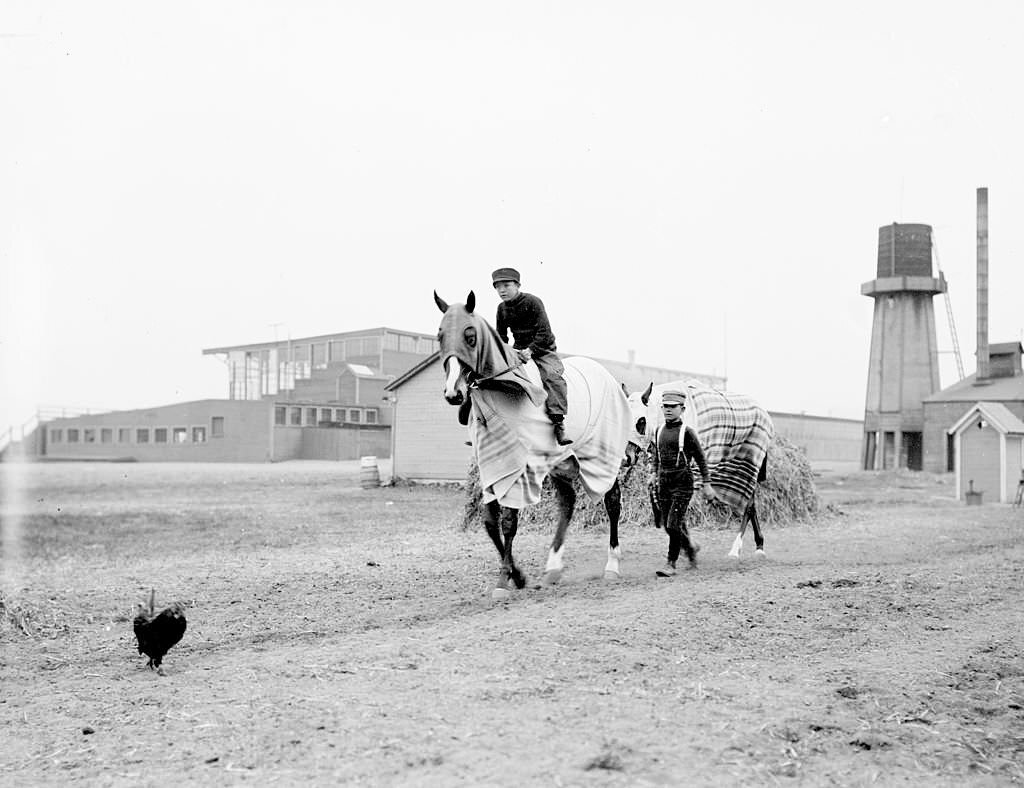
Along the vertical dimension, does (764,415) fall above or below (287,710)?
above

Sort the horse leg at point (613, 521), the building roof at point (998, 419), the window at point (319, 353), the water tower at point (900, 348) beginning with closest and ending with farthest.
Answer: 1. the horse leg at point (613, 521)
2. the building roof at point (998, 419)
3. the water tower at point (900, 348)
4. the window at point (319, 353)

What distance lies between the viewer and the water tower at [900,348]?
44.9 m

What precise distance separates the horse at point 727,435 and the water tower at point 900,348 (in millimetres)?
36333

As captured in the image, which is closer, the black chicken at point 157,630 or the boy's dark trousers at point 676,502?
the black chicken at point 157,630

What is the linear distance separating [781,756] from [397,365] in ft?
185

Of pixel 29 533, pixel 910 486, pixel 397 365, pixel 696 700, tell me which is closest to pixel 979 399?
pixel 910 486

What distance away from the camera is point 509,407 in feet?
25.8

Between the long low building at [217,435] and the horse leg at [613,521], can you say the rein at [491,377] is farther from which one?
the long low building at [217,435]

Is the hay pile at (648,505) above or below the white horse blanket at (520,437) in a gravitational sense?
below

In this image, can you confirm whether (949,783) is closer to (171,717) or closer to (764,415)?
(171,717)

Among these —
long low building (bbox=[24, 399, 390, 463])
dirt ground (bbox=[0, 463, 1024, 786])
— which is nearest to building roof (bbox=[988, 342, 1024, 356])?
long low building (bbox=[24, 399, 390, 463])

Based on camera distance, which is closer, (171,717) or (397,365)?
(171,717)

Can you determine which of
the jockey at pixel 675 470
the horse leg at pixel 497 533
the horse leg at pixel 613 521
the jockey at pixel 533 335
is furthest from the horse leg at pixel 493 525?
the jockey at pixel 675 470

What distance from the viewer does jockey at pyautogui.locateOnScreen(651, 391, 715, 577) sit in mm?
9172
